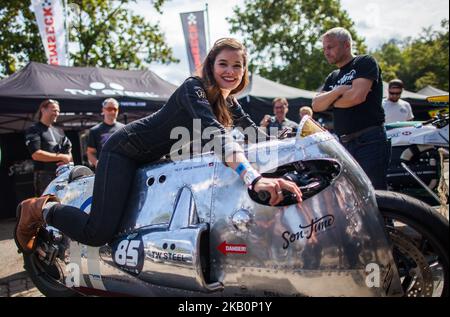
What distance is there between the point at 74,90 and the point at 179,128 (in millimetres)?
5953

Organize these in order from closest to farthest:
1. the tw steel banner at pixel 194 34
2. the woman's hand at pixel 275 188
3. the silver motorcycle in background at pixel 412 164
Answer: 1. the woman's hand at pixel 275 188
2. the silver motorcycle in background at pixel 412 164
3. the tw steel banner at pixel 194 34

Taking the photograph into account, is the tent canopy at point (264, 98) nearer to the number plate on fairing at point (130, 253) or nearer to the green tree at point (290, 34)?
the number plate on fairing at point (130, 253)

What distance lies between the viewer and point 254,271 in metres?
1.94

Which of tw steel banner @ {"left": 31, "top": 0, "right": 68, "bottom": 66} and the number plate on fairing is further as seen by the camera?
tw steel banner @ {"left": 31, "top": 0, "right": 68, "bottom": 66}

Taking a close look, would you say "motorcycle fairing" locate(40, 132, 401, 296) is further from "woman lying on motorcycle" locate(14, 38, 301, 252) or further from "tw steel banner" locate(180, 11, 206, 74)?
"tw steel banner" locate(180, 11, 206, 74)

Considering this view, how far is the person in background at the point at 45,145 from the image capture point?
507 centimetres

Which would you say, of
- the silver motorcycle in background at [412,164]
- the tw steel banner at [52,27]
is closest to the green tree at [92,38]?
the tw steel banner at [52,27]

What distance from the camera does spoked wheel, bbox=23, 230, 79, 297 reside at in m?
2.75

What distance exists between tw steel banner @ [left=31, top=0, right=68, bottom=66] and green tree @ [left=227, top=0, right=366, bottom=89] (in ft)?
74.6

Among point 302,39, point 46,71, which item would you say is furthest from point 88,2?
point 302,39

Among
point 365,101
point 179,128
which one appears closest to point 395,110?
point 365,101

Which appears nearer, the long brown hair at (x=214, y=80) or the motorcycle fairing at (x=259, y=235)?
the motorcycle fairing at (x=259, y=235)

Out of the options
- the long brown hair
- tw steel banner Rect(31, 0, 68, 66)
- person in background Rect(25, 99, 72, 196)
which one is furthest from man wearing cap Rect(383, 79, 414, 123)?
tw steel banner Rect(31, 0, 68, 66)

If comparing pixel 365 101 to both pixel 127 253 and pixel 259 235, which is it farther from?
pixel 127 253
